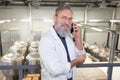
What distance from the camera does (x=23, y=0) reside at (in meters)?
10.1

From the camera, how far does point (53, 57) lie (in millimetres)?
1697

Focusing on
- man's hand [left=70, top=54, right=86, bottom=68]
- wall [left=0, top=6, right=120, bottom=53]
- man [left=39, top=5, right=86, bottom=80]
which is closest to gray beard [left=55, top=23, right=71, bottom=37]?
man [left=39, top=5, right=86, bottom=80]

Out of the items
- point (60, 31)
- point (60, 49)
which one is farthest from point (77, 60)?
point (60, 31)

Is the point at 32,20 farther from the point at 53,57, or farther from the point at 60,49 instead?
the point at 53,57

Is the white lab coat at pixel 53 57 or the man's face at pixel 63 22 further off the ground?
the man's face at pixel 63 22

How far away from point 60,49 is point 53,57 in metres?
0.16

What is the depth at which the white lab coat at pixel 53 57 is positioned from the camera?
66.1 inches

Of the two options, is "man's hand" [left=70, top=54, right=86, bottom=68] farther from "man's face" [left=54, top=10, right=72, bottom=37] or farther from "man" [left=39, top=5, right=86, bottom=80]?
"man's face" [left=54, top=10, right=72, bottom=37]

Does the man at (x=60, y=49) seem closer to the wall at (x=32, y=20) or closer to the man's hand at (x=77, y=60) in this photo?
the man's hand at (x=77, y=60)

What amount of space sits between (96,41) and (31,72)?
32.8ft

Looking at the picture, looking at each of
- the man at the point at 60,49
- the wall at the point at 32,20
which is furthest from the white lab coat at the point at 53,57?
the wall at the point at 32,20

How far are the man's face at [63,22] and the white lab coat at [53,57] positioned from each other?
70mm

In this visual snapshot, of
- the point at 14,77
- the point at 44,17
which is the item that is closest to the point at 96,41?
the point at 44,17

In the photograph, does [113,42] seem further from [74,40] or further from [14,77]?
[14,77]
